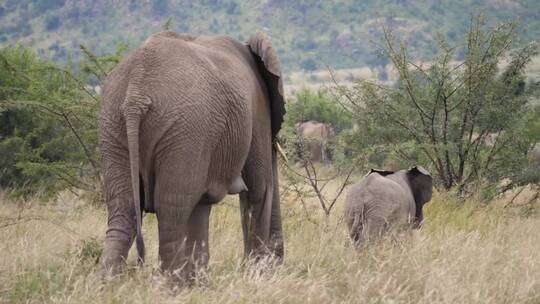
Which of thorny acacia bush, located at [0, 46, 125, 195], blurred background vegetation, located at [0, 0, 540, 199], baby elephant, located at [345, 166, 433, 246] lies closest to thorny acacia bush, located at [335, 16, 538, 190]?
blurred background vegetation, located at [0, 0, 540, 199]

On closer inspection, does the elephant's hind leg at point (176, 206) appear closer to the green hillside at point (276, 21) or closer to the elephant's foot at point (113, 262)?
the elephant's foot at point (113, 262)

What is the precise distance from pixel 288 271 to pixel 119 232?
170 cm

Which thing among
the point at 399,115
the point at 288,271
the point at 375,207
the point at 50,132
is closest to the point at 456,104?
the point at 399,115

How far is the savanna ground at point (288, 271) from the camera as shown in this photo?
4.42 metres

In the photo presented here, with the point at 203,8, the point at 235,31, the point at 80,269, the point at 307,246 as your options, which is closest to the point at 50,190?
the point at 307,246

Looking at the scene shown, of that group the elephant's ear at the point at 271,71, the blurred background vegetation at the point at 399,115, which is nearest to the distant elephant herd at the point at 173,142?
the elephant's ear at the point at 271,71

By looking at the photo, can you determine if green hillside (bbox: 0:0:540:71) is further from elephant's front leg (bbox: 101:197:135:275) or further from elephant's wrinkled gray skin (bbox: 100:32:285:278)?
elephant's front leg (bbox: 101:197:135:275)

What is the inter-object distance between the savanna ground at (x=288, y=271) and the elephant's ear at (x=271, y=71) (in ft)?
3.42

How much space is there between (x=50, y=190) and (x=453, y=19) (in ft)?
252

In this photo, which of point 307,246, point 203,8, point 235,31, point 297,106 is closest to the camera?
point 307,246

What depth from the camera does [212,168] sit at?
15.8 ft

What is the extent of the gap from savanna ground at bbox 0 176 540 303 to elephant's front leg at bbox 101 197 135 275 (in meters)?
0.12

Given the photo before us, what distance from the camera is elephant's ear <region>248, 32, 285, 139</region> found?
224 inches

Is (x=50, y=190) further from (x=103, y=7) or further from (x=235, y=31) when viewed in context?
(x=103, y=7)
